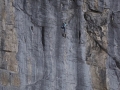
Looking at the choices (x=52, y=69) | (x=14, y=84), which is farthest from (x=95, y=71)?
(x=14, y=84)

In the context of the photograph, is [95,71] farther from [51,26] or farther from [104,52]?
[51,26]

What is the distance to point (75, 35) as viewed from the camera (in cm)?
1382

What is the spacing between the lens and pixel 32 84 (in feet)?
45.0

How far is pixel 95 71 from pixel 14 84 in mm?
2952

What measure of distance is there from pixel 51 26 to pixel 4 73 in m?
2.32

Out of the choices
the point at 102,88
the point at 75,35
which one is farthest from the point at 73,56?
the point at 102,88

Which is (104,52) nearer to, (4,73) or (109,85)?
(109,85)

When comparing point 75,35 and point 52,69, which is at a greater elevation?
point 75,35

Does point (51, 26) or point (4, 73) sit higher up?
point (51, 26)

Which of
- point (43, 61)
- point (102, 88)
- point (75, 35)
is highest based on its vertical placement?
point (75, 35)

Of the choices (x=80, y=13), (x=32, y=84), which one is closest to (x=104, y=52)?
(x=80, y=13)

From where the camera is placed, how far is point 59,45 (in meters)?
13.7

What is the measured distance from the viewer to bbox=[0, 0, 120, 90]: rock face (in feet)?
44.0

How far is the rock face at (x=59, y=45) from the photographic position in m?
13.4
